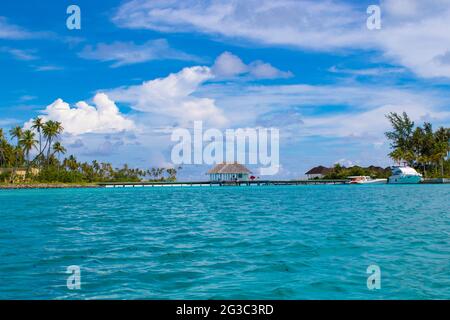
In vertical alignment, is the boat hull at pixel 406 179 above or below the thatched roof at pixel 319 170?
below

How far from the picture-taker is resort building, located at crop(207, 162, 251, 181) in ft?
429

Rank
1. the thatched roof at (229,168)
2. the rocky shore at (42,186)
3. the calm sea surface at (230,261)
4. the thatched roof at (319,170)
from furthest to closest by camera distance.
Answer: the thatched roof at (319,170), the thatched roof at (229,168), the rocky shore at (42,186), the calm sea surface at (230,261)

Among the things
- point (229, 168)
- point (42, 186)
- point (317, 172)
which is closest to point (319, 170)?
point (317, 172)

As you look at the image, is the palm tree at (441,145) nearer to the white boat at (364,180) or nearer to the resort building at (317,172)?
the white boat at (364,180)

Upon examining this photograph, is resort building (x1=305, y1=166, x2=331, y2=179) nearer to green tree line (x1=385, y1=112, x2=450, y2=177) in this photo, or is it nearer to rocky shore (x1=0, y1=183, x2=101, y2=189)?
green tree line (x1=385, y1=112, x2=450, y2=177)

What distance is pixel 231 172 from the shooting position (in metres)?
131

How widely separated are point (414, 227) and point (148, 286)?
15626 mm

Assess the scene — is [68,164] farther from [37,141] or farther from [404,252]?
[404,252]

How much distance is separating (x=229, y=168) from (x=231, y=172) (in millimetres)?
1338

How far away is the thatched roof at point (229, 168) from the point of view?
131 meters

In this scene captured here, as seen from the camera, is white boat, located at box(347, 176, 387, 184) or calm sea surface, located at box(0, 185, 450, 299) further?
white boat, located at box(347, 176, 387, 184)

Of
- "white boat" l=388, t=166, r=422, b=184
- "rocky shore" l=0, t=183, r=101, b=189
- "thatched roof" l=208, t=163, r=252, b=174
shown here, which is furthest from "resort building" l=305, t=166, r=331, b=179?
"rocky shore" l=0, t=183, r=101, b=189

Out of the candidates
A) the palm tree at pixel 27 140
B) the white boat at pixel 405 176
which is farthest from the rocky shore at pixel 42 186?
the white boat at pixel 405 176

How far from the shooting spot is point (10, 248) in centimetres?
1650
